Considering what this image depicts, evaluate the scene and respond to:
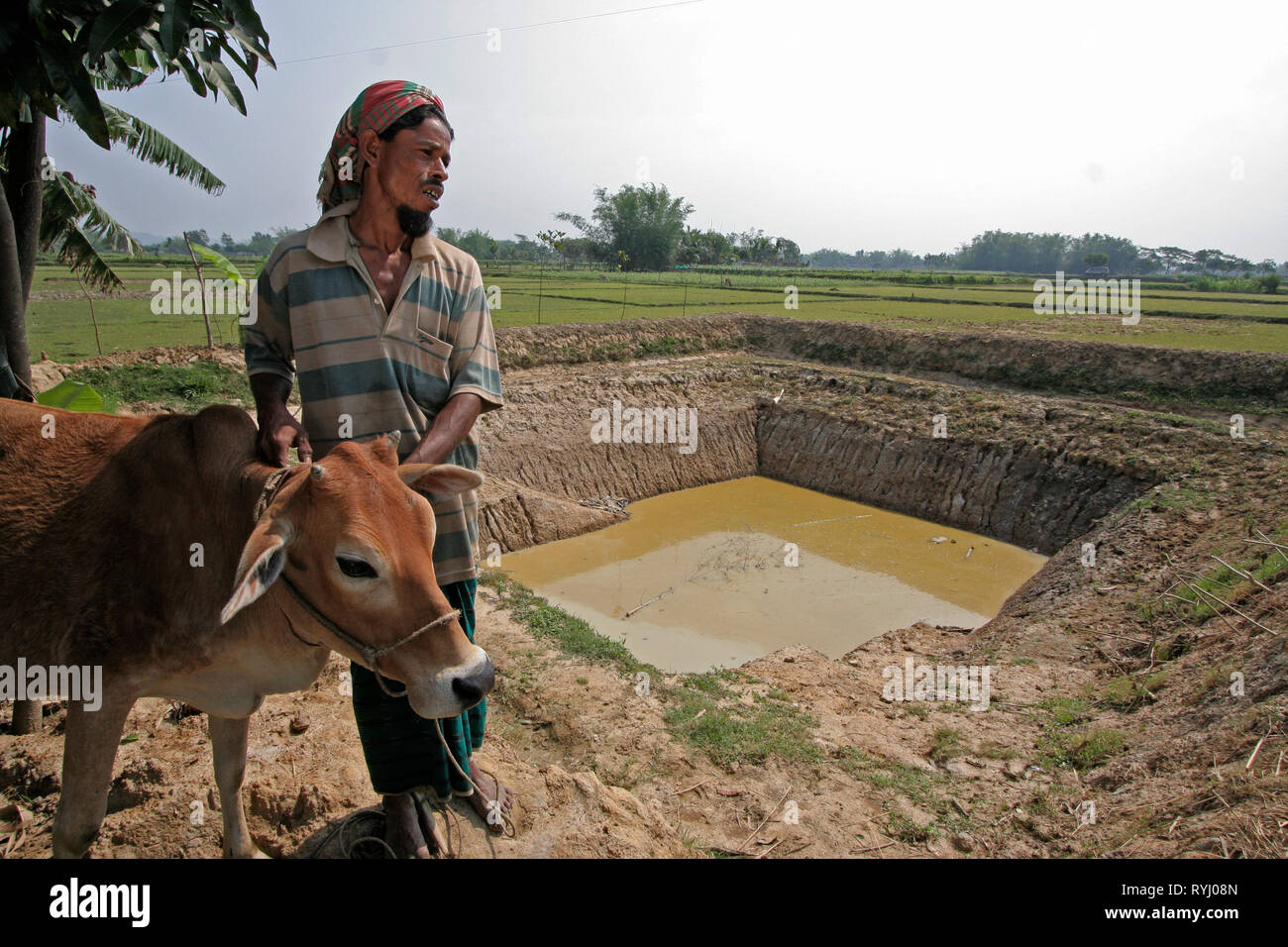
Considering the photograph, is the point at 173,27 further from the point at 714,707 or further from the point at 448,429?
the point at 714,707

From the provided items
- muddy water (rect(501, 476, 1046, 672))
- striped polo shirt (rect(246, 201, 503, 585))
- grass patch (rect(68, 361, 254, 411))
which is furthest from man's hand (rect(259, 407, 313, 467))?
grass patch (rect(68, 361, 254, 411))

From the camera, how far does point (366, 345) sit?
95.3 inches

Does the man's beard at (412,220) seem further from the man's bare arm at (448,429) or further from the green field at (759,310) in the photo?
the green field at (759,310)

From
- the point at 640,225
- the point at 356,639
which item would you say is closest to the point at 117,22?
the point at 356,639

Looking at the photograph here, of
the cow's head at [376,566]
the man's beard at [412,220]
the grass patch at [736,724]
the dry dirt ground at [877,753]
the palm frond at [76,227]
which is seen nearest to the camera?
the cow's head at [376,566]

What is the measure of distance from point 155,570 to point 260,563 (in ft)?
2.49

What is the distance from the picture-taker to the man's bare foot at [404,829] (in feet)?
8.76

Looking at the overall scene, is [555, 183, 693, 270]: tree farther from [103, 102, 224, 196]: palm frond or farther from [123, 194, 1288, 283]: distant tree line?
[103, 102, 224, 196]: palm frond

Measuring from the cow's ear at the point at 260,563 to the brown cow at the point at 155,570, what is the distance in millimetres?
97

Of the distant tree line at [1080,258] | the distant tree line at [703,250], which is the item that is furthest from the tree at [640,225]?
the distant tree line at [1080,258]

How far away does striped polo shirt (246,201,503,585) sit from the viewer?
2.42 meters

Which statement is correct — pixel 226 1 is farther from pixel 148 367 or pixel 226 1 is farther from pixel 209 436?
pixel 148 367

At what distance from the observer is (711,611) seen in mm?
10305

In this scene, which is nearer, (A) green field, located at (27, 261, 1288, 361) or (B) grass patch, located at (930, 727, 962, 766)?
(B) grass patch, located at (930, 727, 962, 766)
